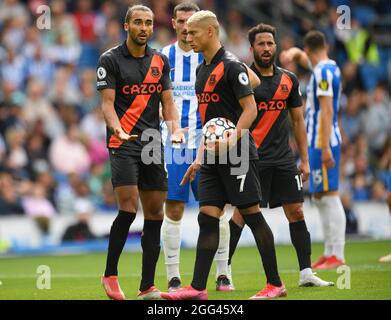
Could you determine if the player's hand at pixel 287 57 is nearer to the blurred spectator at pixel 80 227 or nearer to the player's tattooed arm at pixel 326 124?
the player's tattooed arm at pixel 326 124

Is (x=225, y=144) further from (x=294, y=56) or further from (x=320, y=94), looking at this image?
(x=320, y=94)

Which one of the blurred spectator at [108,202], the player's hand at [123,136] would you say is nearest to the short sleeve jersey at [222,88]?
the player's hand at [123,136]

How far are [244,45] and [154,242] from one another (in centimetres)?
1292

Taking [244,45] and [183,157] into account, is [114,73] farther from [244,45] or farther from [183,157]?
[244,45]

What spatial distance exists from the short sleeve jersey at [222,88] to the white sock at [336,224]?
3.66 metres

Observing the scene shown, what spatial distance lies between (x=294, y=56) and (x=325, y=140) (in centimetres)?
109

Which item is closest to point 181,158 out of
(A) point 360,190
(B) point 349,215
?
(B) point 349,215

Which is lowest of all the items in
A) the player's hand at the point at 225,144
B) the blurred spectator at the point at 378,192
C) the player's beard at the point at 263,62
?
the blurred spectator at the point at 378,192

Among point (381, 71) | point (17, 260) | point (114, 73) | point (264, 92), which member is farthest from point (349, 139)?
point (114, 73)

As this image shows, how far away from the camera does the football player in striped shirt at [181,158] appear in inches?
382

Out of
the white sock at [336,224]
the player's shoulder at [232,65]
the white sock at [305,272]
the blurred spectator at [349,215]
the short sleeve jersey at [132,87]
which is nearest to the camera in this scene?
the player's shoulder at [232,65]

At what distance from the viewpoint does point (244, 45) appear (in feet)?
70.0

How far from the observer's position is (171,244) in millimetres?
9711

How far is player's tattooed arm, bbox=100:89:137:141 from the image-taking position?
333 inches
